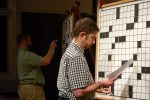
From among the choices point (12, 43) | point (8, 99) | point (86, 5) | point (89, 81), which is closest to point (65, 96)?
point (89, 81)

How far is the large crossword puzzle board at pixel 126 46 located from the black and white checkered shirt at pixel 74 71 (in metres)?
0.30

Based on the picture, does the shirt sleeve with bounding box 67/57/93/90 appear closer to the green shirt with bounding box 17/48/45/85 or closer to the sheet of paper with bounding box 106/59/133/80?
the sheet of paper with bounding box 106/59/133/80

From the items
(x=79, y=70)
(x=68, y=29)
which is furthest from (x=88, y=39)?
(x=68, y=29)

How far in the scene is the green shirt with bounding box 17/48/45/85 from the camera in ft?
12.3

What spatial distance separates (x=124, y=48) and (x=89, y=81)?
389 mm

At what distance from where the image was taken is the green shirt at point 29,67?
3.75 meters

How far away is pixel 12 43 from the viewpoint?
493 centimetres

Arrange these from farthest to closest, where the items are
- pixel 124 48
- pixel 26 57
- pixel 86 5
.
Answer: pixel 86 5
pixel 26 57
pixel 124 48

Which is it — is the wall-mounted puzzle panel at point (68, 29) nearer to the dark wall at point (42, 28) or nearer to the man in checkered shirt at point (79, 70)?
the dark wall at point (42, 28)

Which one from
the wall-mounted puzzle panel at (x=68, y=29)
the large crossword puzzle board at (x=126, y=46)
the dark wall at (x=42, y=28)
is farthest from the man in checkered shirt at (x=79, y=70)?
the dark wall at (x=42, y=28)

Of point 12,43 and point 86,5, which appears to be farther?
point 86,5

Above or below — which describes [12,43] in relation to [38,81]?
above

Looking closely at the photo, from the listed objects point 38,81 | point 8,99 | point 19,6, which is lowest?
point 8,99

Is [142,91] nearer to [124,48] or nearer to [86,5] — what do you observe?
[124,48]
